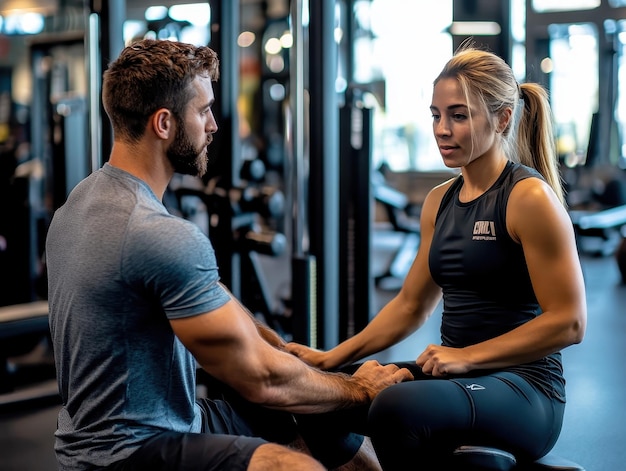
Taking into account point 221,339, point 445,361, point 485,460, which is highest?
point 221,339

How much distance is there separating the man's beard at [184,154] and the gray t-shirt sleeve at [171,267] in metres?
0.20

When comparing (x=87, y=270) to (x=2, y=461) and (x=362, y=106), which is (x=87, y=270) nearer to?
(x=2, y=461)

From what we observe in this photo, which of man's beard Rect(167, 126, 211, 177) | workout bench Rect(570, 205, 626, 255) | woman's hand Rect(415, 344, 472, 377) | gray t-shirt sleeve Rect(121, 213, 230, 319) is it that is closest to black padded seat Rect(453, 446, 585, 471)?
woman's hand Rect(415, 344, 472, 377)

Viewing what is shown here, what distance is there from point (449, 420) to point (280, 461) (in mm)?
378

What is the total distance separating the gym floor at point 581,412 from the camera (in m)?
2.53

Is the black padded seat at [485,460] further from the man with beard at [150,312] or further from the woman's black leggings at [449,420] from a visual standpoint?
the man with beard at [150,312]

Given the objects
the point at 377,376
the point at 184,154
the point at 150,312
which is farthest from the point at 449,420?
the point at 184,154

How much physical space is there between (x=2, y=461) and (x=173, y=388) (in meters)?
1.49

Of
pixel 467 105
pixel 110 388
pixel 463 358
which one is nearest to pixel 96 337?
pixel 110 388

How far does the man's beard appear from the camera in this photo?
4.70 feet

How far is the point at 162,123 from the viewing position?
1.41 metres

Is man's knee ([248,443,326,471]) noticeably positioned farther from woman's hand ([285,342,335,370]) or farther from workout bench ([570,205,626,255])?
workout bench ([570,205,626,255])

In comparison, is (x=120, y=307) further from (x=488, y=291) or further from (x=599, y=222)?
(x=599, y=222)

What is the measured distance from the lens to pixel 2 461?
8.41 ft
